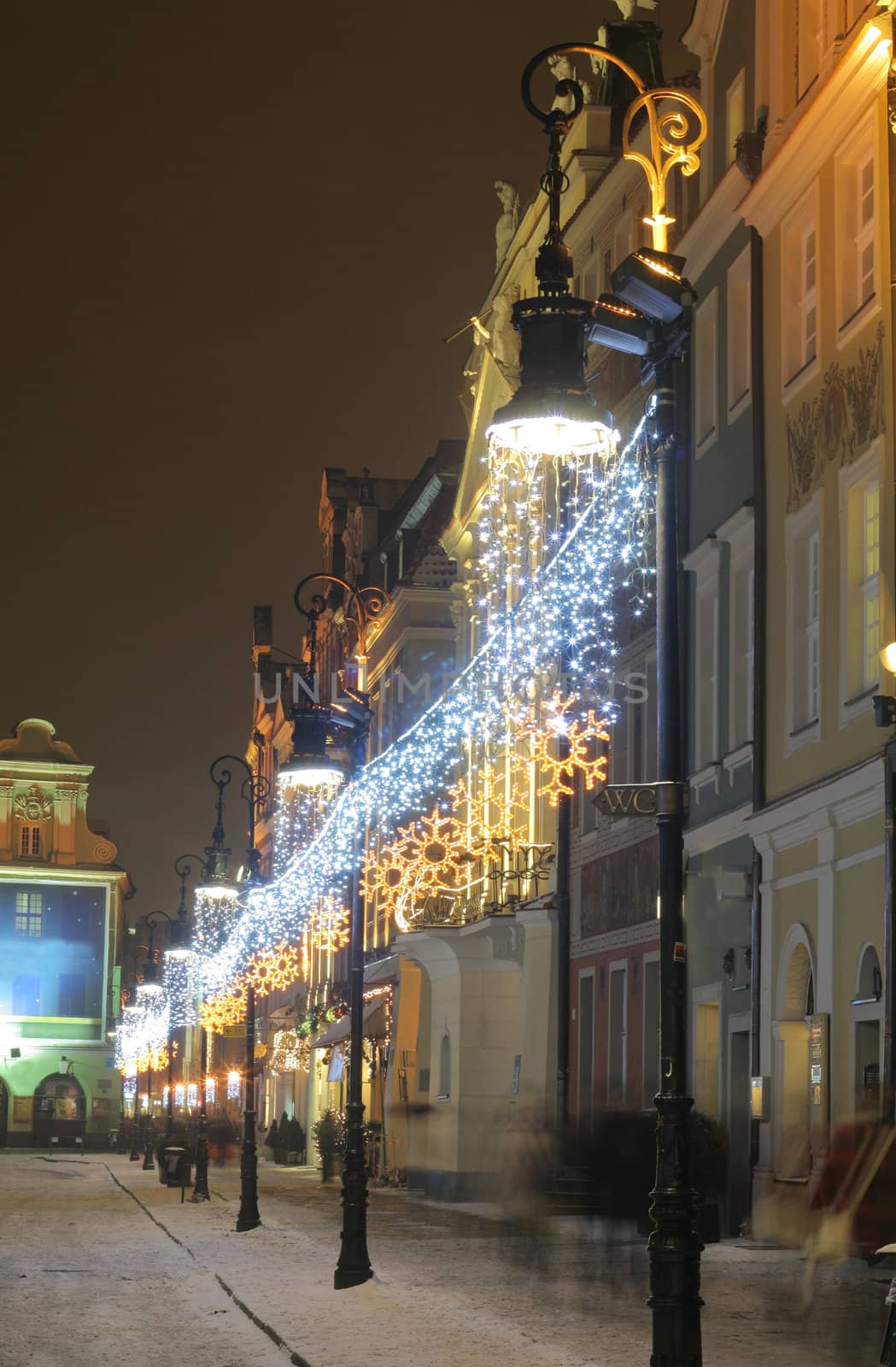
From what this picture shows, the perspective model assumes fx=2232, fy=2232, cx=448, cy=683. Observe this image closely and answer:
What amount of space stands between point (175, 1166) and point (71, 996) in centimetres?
5364

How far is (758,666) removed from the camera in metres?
23.5

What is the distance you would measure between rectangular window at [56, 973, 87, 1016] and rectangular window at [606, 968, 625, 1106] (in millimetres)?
65507

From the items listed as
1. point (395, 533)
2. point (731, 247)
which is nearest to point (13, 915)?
point (395, 533)

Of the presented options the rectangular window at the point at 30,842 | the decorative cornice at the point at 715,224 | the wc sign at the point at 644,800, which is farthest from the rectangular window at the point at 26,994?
the wc sign at the point at 644,800

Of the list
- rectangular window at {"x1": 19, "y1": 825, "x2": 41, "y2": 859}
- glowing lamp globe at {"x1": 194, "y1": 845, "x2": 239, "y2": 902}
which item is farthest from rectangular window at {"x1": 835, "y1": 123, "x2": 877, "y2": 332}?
rectangular window at {"x1": 19, "y1": 825, "x2": 41, "y2": 859}

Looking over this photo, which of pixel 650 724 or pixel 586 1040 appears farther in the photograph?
pixel 586 1040

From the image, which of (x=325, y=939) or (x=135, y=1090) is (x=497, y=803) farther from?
(x=135, y=1090)

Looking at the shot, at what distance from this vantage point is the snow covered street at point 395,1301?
539 inches

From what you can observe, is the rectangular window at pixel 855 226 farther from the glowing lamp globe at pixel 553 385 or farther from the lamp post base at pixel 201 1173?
the lamp post base at pixel 201 1173

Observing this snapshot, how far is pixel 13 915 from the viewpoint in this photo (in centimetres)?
9350

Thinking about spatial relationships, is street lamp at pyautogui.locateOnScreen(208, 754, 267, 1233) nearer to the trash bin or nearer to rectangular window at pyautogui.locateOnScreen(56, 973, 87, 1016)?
the trash bin

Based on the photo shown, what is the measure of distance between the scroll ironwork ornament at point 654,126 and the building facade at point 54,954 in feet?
275

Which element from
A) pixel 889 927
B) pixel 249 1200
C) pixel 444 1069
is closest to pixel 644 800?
pixel 889 927

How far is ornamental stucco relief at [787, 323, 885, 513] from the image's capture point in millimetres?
19984
